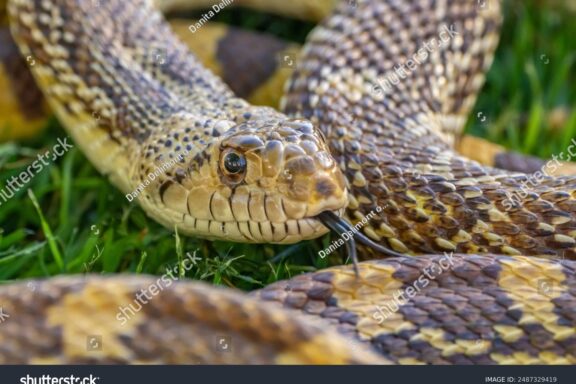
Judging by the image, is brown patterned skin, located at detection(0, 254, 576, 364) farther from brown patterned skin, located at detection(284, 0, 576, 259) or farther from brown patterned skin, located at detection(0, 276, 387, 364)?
brown patterned skin, located at detection(284, 0, 576, 259)

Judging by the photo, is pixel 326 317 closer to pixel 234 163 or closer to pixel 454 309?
pixel 454 309

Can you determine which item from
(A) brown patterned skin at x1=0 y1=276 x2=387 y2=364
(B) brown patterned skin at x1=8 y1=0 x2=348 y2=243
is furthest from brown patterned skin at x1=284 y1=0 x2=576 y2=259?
(A) brown patterned skin at x1=0 y1=276 x2=387 y2=364

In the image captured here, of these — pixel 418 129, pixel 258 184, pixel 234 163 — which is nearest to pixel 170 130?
pixel 234 163

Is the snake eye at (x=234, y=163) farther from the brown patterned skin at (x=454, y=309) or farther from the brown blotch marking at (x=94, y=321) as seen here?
the brown blotch marking at (x=94, y=321)

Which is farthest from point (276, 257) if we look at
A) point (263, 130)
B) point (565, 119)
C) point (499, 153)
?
point (565, 119)

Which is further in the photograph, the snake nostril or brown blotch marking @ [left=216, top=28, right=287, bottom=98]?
brown blotch marking @ [left=216, top=28, right=287, bottom=98]

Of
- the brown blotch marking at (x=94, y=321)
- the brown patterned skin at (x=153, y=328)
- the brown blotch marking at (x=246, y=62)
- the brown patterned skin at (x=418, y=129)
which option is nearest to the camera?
the brown patterned skin at (x=153, y=328)

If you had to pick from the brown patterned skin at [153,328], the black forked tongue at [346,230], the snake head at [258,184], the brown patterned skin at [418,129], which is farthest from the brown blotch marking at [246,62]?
the brown patterned skin at [153,328]
